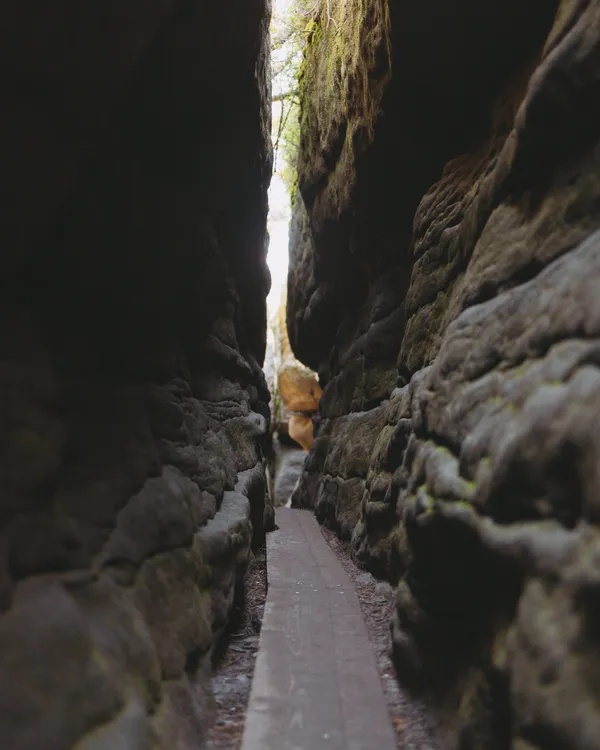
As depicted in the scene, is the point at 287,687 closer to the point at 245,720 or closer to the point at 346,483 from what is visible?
the point at 245,720

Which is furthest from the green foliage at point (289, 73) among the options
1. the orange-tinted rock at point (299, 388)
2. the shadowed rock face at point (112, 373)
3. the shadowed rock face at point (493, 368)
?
the orange-tinted rock at point (299, 388)

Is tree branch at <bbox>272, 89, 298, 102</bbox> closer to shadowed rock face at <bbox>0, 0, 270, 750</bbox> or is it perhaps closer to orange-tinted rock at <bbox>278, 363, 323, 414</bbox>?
shadowed rock face at <bbox>0, 0, 270, 750</bbox>

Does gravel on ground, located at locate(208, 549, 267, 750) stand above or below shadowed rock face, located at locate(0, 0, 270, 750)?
below

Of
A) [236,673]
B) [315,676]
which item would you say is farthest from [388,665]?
[236,673]

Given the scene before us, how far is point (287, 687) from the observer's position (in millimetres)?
3625

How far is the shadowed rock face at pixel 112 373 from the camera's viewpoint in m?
2.52

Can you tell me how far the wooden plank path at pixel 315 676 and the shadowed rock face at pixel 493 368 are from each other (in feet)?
1.41

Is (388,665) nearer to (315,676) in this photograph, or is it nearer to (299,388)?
(315,676)

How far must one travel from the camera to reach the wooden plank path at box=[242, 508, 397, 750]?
3.12 metres

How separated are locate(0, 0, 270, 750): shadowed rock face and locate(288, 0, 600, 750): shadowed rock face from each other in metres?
1.80

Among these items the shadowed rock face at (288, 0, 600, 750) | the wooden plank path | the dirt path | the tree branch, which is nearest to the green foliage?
the tree branch

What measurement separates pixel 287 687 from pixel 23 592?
6.98 feet

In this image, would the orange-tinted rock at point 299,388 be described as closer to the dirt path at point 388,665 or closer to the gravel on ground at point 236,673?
the dirt path at point 388,665

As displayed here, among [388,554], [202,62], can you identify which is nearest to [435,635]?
[388,554]
